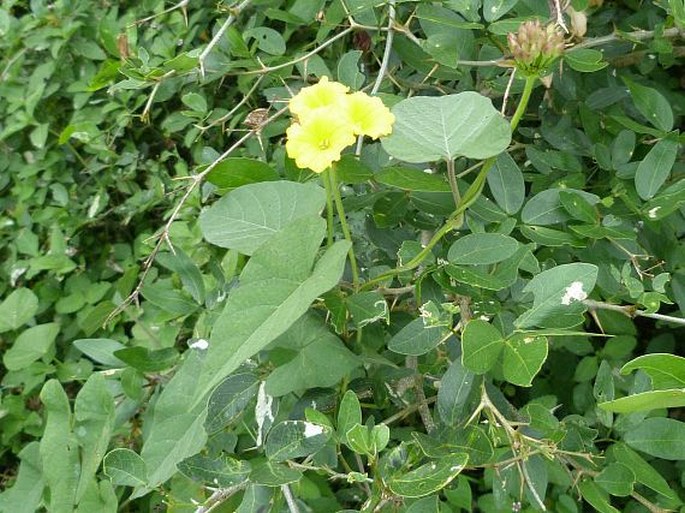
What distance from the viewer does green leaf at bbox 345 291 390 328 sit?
76 centimetres

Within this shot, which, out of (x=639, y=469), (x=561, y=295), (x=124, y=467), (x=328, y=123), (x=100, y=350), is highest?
(x=328, y=123)

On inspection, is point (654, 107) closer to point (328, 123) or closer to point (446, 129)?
point (446, 129)

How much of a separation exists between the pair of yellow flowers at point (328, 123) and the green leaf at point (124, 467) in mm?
407

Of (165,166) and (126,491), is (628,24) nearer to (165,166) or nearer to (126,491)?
(165,166)

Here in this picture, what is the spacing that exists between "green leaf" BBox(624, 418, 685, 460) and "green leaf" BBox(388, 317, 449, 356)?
0.33 m

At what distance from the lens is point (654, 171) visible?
3.28 feet

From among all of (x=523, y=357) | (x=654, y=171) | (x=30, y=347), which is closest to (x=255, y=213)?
(x=523, y=357)

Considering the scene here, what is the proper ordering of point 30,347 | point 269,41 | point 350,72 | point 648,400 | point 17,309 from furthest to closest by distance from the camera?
1. point 17,309
2. point 30,347
3. point 269,41
4. point 350,72
5. point 648,400

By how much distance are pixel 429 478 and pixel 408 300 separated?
40cm

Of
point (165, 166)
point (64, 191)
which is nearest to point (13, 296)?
point (64, 191)

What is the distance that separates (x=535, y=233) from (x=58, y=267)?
1.30 m

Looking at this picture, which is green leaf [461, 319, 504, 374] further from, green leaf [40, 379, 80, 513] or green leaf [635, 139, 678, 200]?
green leaf [40, 379, 80, 513]

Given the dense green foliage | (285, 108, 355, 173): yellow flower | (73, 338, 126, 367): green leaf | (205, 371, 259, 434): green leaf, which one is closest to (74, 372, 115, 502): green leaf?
the dense green foliage

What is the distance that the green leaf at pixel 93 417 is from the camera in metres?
1.03
